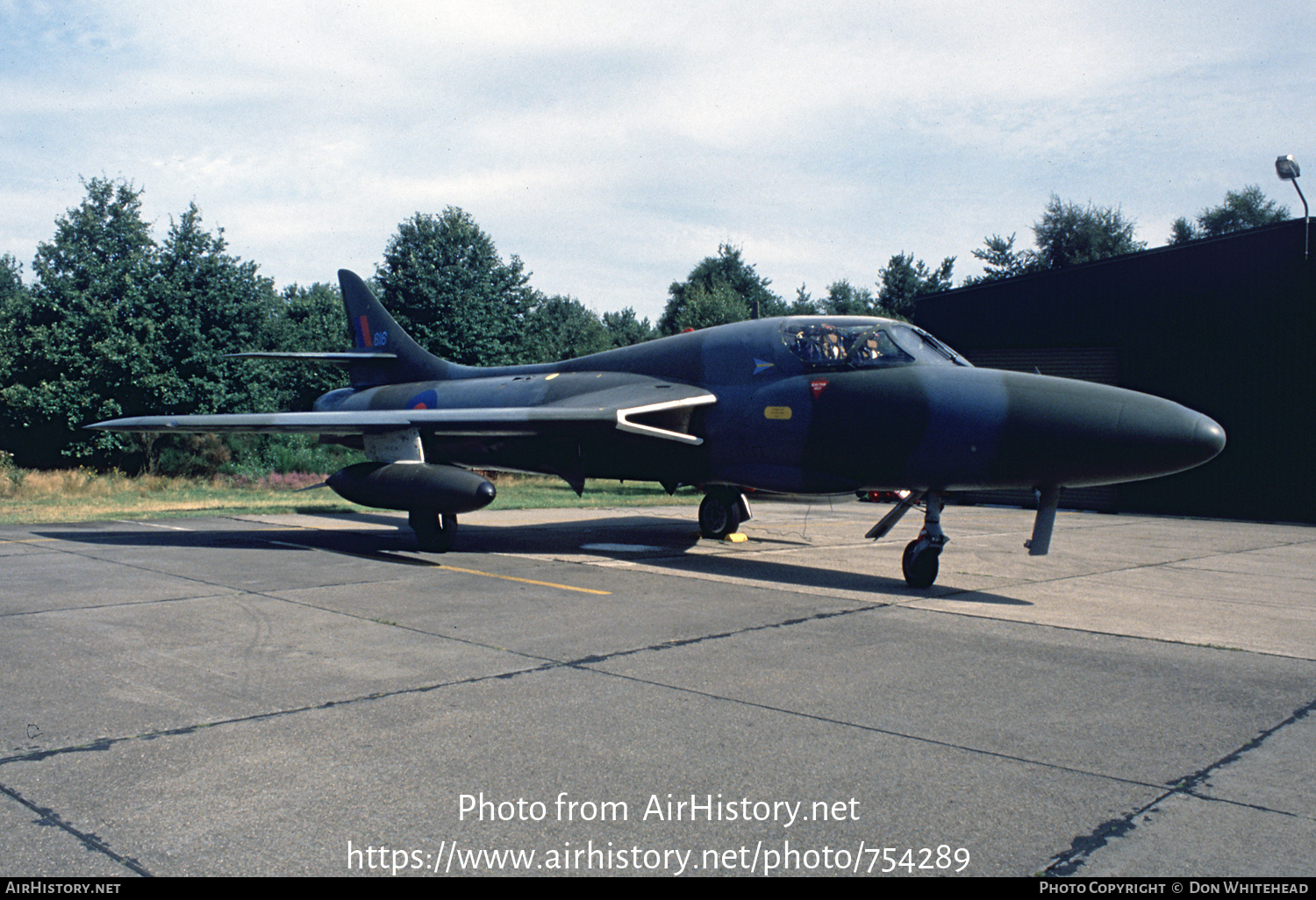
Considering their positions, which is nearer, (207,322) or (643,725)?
(643,725)

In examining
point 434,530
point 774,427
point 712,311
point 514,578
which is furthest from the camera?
point 712,311

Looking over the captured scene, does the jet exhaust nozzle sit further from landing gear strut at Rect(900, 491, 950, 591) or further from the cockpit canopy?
landing gear strut at Rect(900, 491, 950, 591)

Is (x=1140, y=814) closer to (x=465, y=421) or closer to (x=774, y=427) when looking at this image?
(x=774, y=427)

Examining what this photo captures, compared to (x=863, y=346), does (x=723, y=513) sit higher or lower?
lower

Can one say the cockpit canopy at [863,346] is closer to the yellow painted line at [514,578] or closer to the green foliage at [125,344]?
the yellow painted line at [514,578]

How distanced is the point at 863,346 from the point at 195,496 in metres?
18.9

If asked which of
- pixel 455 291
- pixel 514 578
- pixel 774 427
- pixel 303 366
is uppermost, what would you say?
pixel 455 291

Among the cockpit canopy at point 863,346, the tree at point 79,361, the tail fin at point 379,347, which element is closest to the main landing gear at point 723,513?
the cockpit canopy at point 863,346

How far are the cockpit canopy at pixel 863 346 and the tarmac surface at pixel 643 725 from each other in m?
2.56

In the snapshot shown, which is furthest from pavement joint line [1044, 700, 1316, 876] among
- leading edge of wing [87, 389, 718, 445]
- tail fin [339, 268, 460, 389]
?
tail fin [339, 268, 460, 389]

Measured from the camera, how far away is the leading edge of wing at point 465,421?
11398 mm

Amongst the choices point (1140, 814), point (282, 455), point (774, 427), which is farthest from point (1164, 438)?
point (282, 455)

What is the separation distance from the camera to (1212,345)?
23188 millimetres

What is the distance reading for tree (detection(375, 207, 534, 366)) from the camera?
4266cm
